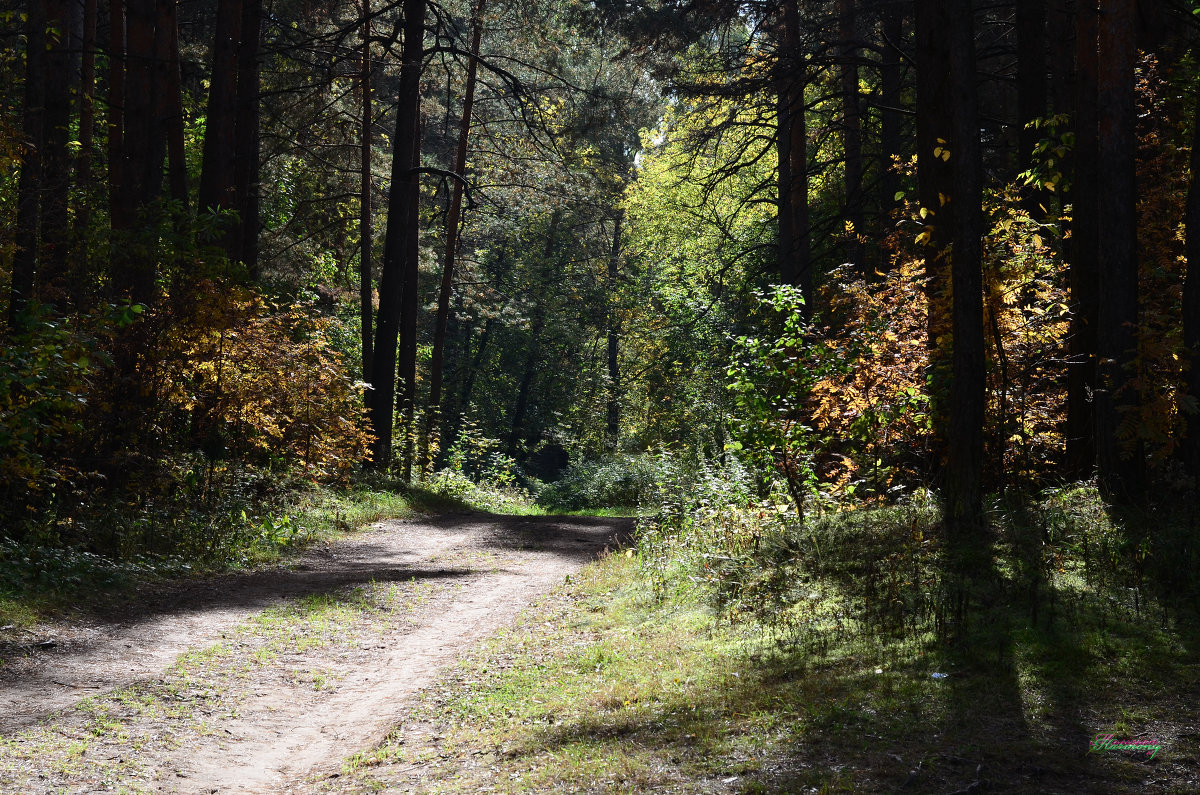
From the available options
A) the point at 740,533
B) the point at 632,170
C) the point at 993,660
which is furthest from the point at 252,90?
the point at 632,170

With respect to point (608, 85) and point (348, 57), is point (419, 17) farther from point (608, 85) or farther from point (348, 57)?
point (608, 85)

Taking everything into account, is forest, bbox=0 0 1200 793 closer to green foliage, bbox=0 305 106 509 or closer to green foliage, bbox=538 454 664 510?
green foliage, bbox=0 305 106 509

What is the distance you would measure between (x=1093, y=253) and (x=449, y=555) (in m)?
8.62

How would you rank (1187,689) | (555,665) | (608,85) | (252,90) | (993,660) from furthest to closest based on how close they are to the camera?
(608,85), (252,90), (555,665), (993,660), (1187,689)

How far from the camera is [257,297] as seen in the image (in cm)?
1348

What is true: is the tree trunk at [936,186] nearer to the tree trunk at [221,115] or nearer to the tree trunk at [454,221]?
the tree trunk at [221,115]

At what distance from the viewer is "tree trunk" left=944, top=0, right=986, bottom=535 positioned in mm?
7910

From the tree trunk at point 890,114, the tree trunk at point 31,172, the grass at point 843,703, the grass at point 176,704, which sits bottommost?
the grass at point 176,704

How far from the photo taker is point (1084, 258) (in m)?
8.98

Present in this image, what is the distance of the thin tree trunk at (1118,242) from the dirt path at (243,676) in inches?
223

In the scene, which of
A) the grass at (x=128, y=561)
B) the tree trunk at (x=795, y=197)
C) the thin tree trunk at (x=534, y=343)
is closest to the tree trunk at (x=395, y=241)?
the grass at (x=128, y=561)

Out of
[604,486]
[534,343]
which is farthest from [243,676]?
[534,343]

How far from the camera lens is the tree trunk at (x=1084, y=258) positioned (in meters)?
8.91

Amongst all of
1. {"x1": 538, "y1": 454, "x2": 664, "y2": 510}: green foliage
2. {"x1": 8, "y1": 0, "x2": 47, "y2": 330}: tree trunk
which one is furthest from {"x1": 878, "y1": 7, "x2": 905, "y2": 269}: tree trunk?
→ {"x1": 8, "y1": 0, "x2": 47, "y2": 330}: tree trunk
